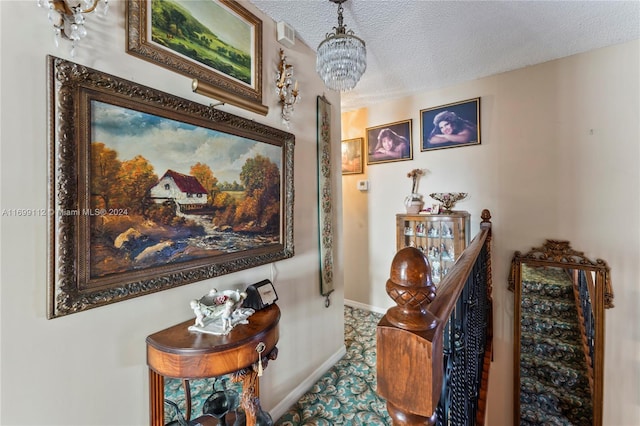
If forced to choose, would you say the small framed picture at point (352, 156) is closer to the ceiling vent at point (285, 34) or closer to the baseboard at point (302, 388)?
the ceiling vent at point (285, 34)

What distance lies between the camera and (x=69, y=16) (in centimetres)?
94

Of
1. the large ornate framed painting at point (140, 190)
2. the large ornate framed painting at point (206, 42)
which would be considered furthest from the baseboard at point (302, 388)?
the large ornate framed painting at point (206, 42)

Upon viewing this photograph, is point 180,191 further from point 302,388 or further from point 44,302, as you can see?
point 302,388

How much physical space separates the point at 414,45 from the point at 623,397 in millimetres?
3555

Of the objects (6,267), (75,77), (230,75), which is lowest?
(6,267)

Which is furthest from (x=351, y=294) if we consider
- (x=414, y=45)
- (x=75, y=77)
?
(x=75, y=77)

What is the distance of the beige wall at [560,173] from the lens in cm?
225

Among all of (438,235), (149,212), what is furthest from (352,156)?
(149,212)

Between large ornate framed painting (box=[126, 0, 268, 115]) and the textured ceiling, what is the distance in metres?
0.30

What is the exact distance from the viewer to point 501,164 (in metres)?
2.79

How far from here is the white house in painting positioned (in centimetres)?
120

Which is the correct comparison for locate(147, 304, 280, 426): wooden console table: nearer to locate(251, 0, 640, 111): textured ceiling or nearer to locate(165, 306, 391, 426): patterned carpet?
locate(165, 306, 391, 426): patterned carpet

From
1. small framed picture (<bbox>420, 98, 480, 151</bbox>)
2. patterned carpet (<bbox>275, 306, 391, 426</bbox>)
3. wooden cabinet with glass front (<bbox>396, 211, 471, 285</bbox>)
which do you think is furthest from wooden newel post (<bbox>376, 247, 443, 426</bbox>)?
small framed picture (<bbox>420, 98, 480, 151</bbox>)

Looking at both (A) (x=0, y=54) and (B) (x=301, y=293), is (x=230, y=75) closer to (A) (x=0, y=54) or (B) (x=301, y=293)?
(A) (x=0, y=54)
